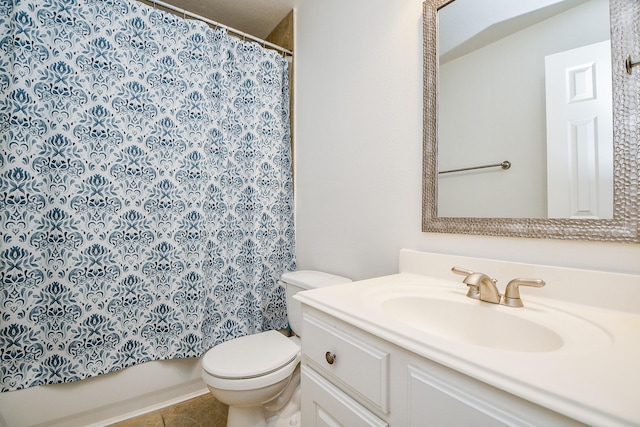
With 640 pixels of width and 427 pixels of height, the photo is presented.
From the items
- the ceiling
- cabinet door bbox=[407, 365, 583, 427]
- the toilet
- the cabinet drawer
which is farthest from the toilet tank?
the ceiling

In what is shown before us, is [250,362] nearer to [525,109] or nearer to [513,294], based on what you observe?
[513,294]

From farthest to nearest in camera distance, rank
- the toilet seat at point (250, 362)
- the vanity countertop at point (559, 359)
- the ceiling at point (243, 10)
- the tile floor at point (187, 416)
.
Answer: the ceiling at point (243, 10) < the tile floor at point (187, 416) < the toilet seat at point (250, 362) < the vanity countertop at point (559, 359)

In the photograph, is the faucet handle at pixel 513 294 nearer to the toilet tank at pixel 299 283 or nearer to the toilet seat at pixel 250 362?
the toilet tank at pixel 299 283

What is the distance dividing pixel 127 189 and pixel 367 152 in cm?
124

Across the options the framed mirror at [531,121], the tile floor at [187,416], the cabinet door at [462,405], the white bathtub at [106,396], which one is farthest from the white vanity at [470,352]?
the white bathtub at [106,396]

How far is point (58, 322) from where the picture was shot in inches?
52.3

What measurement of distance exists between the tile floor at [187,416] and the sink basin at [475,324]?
4.07ft

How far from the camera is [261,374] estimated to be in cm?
122

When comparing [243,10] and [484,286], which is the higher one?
[243,10]

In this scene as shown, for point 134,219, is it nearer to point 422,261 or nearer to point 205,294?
point 205,294

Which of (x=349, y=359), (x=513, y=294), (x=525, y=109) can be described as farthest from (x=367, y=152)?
(x=349, y=359)

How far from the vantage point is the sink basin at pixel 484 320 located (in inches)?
24.9

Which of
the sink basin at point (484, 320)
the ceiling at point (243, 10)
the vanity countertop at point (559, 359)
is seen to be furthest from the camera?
the ceiling at point (243, 10)

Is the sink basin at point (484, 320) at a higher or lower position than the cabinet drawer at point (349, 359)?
higher
